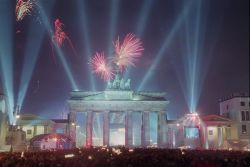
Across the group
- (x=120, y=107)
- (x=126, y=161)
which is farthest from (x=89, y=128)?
(x=126, y=161)

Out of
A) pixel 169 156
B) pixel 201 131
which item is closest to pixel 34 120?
pixel 201 131

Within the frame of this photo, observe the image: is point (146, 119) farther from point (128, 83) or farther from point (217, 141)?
point (217, 141)

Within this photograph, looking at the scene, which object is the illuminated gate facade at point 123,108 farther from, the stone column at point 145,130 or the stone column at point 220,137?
the stone column at point 220,137

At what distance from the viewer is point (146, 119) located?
97.8m

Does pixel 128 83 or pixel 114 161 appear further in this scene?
pixel 128 83

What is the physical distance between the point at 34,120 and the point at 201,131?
41.5 meters

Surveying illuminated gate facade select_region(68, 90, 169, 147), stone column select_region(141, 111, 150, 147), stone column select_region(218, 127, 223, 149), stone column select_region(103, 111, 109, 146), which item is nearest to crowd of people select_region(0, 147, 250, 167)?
stone column select_region(218, 127, 223, 149)

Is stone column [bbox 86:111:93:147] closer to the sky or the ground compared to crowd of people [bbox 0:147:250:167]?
closer to the sky

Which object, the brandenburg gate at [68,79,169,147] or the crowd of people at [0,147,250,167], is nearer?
the crowd of people at [0,147,250,167]

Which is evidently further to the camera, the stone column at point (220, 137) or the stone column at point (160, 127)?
the stone column at point (160, 127)

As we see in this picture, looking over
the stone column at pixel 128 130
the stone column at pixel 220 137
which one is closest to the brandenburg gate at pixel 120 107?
the stone column at pixel 128 130

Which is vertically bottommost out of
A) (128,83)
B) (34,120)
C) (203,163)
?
(203,163)

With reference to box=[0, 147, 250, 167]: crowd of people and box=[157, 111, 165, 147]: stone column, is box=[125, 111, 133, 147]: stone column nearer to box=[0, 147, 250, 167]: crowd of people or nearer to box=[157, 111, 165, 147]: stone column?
box=[157, 111, 165, 147]: stone column

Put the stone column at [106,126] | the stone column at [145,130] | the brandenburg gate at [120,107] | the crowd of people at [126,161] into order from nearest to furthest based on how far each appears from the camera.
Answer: the crowd of people at [126,161], the stone column at [145,130], the stone column at [106,126], the brandenburg gate at [120,107]
